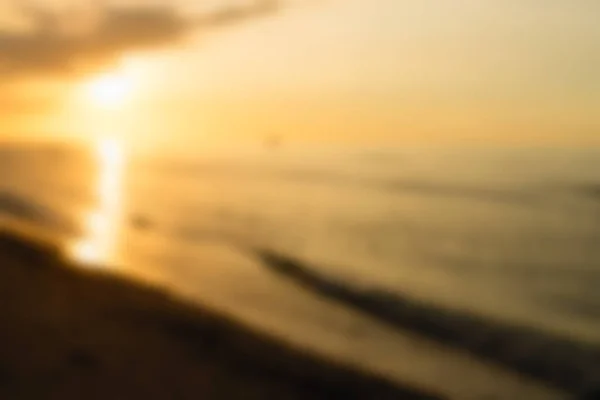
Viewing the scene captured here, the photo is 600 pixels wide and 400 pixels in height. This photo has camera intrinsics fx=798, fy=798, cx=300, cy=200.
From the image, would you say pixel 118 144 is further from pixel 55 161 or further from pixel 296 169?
pixel 296 169

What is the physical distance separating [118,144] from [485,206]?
1.70 feet

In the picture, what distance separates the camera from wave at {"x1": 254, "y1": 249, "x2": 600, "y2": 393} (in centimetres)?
104

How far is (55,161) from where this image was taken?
1.15 metres

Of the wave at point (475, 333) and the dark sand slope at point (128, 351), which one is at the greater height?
the wave at point (475, 333)

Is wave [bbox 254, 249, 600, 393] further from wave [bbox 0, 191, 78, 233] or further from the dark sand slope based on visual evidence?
wave [bbox 0, 191, 78, 233]

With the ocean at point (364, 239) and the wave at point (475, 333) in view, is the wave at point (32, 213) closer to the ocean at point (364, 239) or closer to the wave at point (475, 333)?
the ocean at point (364, 239)

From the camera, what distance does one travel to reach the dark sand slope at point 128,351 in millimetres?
1008

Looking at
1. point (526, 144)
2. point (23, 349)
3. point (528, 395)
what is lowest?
point (23, 349)

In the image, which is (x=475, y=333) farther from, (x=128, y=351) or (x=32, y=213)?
(x=32, y=213)

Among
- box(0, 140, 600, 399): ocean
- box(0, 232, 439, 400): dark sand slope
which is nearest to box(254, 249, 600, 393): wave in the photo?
box(0, 140, 600, 399): ocean

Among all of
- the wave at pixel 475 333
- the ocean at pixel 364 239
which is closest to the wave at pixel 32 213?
the ocean at pixel 364 239

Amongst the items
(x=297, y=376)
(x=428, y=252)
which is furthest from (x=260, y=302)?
(x=428, y=252)

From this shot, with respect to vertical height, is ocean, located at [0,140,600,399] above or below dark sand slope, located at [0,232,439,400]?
above

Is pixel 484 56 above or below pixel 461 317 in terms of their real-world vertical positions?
above
